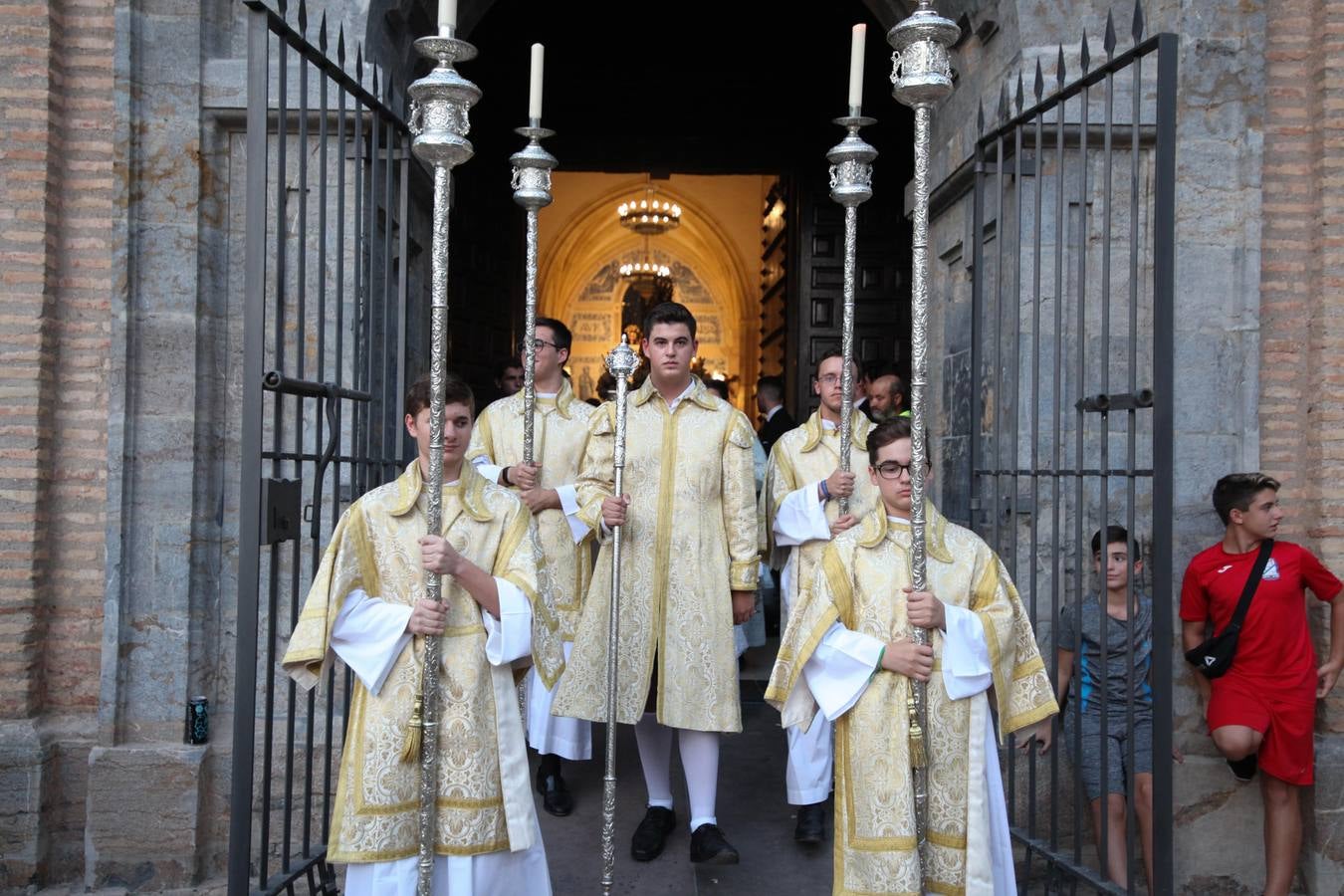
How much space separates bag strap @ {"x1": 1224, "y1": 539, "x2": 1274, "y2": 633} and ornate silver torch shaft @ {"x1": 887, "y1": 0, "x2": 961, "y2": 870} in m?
2.14

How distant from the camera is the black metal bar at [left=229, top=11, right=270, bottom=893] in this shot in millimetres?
3422

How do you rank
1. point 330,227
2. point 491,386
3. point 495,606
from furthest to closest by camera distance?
point 491,386 < point 330,227 < point 495,606

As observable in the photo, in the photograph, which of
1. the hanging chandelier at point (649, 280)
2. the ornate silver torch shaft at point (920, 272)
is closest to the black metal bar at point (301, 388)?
the ornate silver torch shaft at point (920, 272)

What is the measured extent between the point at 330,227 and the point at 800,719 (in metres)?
3.43

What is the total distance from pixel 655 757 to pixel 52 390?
316 cm

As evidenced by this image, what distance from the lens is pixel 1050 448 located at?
5.29 m

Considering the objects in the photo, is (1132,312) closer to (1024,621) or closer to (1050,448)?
(1024,621)

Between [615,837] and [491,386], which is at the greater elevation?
[491,386]

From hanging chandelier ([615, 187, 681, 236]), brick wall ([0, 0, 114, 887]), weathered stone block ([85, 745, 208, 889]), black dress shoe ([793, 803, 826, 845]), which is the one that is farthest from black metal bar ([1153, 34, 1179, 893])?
hanging chandelier ([615, 187, 681, 236])

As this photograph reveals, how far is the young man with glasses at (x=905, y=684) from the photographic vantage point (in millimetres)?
3416

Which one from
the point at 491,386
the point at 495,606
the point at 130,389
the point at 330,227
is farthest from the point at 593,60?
the point at 495,606

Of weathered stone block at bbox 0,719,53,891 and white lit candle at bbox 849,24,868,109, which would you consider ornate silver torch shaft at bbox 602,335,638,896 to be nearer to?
white lit candle at bbox 849,24,868,109

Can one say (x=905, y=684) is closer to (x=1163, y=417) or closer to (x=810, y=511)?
(x=1163, y=417)

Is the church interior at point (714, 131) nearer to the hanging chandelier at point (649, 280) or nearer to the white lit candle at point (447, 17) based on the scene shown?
the white lit candle at point (447, 17)
